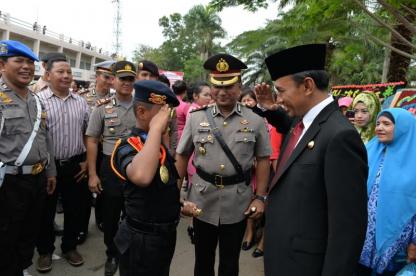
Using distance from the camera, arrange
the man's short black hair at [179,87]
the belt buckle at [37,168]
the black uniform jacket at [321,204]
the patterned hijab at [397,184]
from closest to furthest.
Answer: the black uniform jacket at [321,204] < the patterned hijab at [397,184] < the belt buckle at [37,168] < the man's short black hair at [179,87]

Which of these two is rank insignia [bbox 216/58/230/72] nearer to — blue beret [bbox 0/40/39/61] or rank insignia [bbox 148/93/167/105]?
rank insignia [bbox 148/93/167/105]

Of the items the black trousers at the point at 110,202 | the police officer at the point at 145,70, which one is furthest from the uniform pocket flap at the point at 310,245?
the police officer at the point at 145,70

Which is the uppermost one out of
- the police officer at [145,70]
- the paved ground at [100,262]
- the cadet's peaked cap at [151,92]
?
the police officer at [145,70]

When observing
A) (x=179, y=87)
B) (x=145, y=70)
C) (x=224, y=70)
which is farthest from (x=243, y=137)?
(x=179, y=87)

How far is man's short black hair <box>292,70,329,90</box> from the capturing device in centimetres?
157

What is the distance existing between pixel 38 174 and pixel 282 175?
215cm

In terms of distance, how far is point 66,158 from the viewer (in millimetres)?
3393

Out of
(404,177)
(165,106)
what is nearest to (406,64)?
(404,177)

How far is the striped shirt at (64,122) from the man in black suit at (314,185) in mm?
2375

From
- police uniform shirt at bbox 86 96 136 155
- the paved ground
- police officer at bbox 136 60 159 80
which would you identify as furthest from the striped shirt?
the paved ground

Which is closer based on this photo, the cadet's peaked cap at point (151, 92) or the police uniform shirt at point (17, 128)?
the cadet's peaked cap at point (151, 92)

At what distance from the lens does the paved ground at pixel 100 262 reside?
332cm

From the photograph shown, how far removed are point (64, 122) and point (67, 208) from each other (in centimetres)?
90

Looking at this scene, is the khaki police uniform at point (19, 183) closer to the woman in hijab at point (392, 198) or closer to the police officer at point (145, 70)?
the police officer at point (145, 70)
